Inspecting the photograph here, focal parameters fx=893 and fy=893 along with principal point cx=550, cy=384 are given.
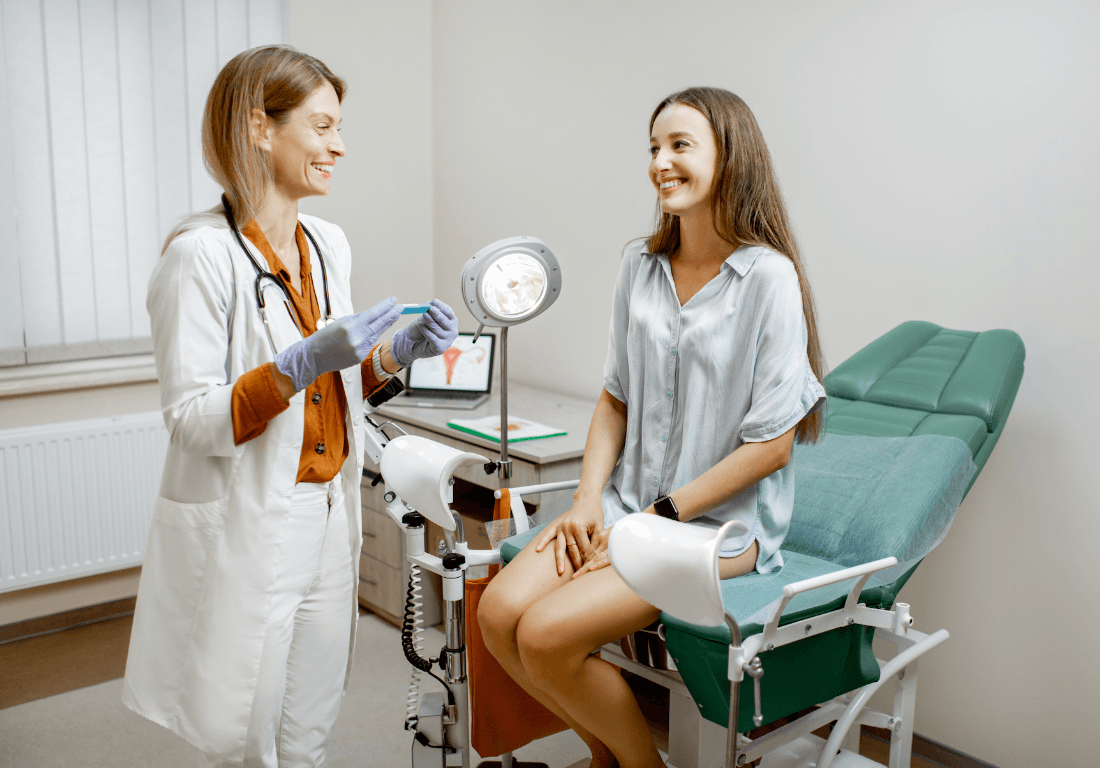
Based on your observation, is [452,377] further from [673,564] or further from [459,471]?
[673,564]

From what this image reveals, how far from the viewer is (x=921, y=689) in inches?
85.9

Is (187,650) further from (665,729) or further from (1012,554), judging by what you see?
(1012,554)

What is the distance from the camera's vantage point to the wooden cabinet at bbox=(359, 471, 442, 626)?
2.81m

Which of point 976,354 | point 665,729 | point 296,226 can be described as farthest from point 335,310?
point 665,729

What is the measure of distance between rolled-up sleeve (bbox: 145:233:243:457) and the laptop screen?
1.65 meters

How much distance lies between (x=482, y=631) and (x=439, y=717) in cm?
16

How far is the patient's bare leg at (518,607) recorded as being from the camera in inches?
56.6

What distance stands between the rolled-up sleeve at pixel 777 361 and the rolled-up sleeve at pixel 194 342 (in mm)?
823

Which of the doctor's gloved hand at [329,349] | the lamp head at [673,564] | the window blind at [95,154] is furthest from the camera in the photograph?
the window blind at [95,154]

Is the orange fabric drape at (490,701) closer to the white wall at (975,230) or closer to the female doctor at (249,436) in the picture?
the female doctor at (249,436)

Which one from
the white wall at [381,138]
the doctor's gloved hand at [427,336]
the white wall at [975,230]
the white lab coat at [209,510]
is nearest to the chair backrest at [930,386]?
the white wall at [975,230]

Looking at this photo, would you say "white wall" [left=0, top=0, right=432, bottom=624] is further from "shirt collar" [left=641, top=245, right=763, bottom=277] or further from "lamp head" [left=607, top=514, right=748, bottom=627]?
"lamp head" [left=607, top=514, right=748, bottom=627]

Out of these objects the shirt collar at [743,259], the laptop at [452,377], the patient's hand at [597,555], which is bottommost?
the laptop at [452,377]

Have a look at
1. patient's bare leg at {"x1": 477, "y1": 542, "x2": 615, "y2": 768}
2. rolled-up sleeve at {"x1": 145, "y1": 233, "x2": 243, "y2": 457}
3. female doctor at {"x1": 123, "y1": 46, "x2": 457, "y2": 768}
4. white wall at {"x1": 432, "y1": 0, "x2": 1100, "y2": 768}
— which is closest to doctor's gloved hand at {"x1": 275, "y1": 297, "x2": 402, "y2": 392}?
female doctor at {"x1": 123, "y1": 46, "x2": 457, "y2": 768}
